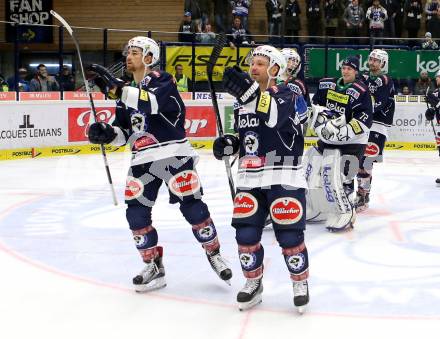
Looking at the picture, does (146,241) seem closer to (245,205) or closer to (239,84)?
(245,205)

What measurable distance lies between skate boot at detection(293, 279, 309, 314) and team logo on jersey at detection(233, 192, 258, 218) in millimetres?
529

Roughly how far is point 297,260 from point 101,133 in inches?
61.2

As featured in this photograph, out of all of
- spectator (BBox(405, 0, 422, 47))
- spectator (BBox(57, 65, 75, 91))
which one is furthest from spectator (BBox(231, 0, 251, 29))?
spectator (BBox(57, 65, 75, 91))

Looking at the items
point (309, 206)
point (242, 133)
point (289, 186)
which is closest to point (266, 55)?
point (242, 133)

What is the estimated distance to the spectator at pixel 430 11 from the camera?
17.3m

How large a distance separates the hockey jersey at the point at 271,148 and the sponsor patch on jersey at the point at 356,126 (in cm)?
239

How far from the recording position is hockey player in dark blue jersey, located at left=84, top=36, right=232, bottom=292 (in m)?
4.77

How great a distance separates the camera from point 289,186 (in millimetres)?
4371

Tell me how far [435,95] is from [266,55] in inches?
256

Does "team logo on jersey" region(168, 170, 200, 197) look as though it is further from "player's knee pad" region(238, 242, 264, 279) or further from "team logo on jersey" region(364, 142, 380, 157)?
"team logo on jersey" region(364, 142, 380, 157)

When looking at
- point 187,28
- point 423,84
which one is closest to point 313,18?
point 187,28

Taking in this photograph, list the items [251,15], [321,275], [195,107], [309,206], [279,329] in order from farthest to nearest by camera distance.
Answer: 1. [251,15]
2. [195,107]
3. [309,206]
4. [321,275]
5. [279,329]

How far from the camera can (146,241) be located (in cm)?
486

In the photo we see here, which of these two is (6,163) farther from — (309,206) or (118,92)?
(118,92)
